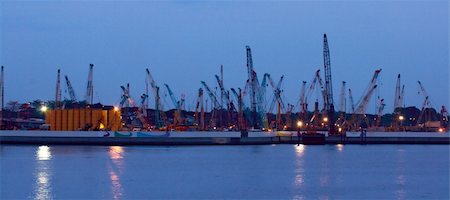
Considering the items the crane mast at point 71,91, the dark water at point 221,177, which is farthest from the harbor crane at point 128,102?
the dark water at point 221,177

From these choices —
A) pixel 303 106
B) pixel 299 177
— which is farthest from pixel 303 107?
pixel 299 177

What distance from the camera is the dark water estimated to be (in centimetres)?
2942

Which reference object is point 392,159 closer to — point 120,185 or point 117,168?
point 117,168

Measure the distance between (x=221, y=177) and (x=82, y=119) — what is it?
48.0 meters

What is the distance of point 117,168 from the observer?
134 feet

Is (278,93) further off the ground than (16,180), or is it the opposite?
(278,93)

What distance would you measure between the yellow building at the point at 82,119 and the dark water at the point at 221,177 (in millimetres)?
29523

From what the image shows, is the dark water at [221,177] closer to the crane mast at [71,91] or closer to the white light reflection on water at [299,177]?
the white light reflection on water at [299,177]

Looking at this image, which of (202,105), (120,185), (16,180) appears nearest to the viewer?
(120,185)

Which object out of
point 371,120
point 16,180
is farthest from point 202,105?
point 16,180

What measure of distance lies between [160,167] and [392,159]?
18093 millimetres

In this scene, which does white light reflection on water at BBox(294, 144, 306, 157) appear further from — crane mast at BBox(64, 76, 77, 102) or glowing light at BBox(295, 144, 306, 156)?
crane mast at BBox(64, 76, 77, 102)

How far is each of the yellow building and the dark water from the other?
29523mm

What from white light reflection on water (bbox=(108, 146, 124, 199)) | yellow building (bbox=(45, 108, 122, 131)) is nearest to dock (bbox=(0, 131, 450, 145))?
yellow building (bbox=(45, 108, 122, 131))
